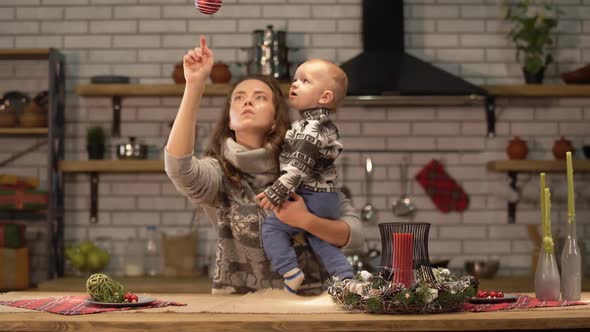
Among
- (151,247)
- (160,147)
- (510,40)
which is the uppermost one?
(510,40)

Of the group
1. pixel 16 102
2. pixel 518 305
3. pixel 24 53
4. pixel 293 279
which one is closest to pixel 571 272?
pixel 518 305

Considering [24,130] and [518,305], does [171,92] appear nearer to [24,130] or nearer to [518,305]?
[24,130]

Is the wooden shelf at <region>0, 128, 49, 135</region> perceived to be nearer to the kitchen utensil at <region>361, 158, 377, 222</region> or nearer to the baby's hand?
the kitchen utensil at <region>361, 158, 377, 222</region>

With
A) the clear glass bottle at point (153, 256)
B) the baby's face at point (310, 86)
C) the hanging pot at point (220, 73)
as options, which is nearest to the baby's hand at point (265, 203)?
the baby's face at point (310, 86)

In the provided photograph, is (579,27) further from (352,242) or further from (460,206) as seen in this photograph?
(352,242)

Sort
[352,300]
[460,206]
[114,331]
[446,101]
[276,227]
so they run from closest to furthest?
[114,331]
[352,300]
[276,227]
[446,101]
[460,206]

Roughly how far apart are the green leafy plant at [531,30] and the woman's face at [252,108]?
3.39 metres

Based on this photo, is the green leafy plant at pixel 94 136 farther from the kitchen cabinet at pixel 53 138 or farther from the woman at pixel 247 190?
the woman at pixel 247 190

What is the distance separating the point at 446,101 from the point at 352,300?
3.58 metres

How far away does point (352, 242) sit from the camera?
2990mm

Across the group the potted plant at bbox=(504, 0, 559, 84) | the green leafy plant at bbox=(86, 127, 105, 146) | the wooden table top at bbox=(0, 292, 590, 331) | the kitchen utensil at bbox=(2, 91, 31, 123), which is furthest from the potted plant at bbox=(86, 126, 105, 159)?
the wooden table top at bbox=(0, 292, 590, 331)

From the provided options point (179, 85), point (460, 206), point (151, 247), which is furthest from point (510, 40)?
point (151, 247)

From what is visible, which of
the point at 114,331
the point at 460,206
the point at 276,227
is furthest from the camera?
the point at 460,206

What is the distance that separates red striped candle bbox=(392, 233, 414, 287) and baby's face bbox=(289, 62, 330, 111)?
647 mm
